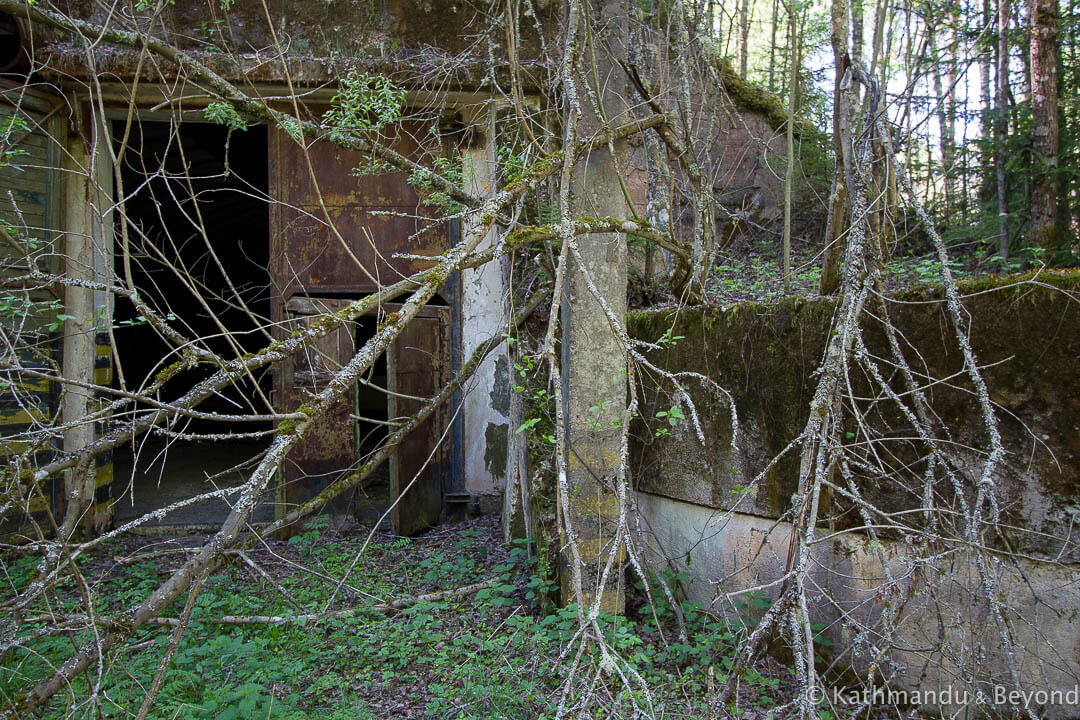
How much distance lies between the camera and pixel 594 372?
395 cm

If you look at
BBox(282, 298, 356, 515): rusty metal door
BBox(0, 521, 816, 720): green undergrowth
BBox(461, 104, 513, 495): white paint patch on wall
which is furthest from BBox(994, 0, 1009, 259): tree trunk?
BBox(282, 298, 356, 515): rusty metal door

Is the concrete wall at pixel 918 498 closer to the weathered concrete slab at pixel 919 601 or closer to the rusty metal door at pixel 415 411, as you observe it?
the weathered concrete slab at pixel 919 601

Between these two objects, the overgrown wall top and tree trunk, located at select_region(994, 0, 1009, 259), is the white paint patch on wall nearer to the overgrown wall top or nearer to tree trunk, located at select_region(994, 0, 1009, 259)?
the overgrown wall top

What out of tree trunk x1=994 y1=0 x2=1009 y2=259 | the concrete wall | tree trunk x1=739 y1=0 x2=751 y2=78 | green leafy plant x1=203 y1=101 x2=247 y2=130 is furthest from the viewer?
tree trunk x1=994 y1=0 x2=1009 y2=259

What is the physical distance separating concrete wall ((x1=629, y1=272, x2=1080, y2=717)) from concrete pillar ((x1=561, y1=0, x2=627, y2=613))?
56 cm

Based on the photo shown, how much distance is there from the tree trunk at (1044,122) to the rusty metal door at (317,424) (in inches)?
239

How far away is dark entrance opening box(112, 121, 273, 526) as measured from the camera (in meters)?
4.55

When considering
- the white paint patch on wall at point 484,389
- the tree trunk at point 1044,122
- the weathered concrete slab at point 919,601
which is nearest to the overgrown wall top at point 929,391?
the weathered concrete slab at point 919,601

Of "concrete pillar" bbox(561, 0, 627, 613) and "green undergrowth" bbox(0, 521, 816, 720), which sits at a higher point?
"concrete pillar" bbox(561, 0, 627, 613)

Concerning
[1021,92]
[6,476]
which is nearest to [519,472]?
[6,476]

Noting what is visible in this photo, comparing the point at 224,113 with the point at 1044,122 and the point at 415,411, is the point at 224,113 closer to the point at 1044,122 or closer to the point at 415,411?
the point at 415,411

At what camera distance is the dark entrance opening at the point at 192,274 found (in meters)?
4.55

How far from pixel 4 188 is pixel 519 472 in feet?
14.3

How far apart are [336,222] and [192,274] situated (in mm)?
2122
